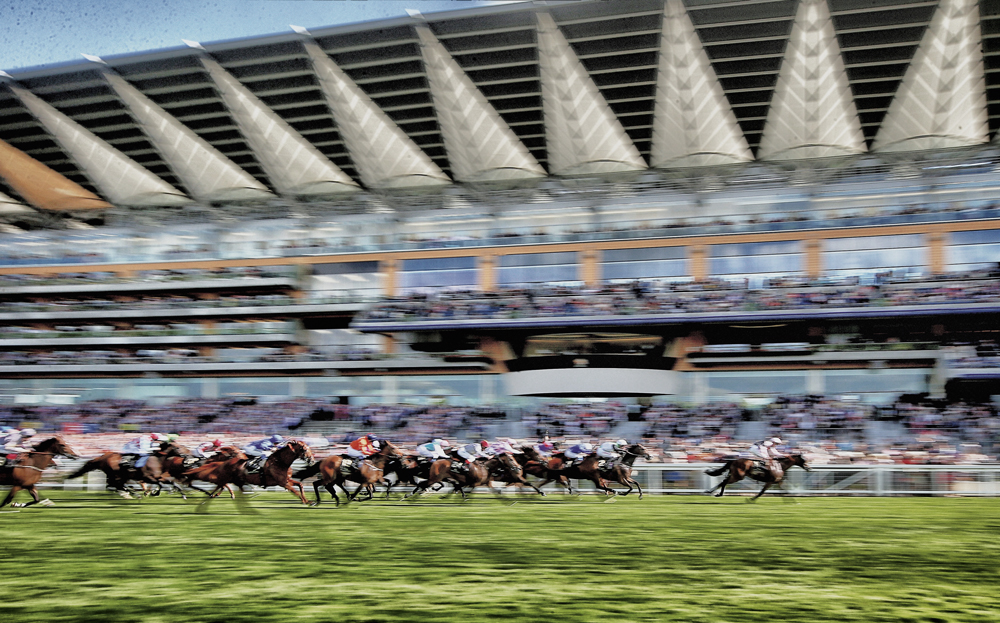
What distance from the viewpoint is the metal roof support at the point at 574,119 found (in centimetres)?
3506

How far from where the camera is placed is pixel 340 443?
2789 cm

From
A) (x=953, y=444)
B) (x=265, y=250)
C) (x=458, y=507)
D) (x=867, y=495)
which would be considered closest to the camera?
(x=458, y=507)

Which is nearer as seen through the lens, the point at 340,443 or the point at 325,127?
the point at 340,443

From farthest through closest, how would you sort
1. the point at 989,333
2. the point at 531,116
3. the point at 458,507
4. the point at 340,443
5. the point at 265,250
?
the point at 265,250 < the point at 531,116 < the point at 989,333 < the point at 340,443 < the point at 458,507

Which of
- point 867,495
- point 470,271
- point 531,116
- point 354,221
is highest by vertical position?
point 531,116

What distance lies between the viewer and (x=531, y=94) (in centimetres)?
3700

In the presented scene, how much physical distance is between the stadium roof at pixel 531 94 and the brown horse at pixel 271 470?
25.1m

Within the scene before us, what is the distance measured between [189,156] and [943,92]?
3221 cm

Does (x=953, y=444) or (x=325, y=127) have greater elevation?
(x=325, y=127)

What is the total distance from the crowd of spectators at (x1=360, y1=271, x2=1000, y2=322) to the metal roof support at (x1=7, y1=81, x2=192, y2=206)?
15.0 meters

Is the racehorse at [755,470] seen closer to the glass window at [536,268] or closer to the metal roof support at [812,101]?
the glass window at [536,268]

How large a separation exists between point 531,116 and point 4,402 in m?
26.6

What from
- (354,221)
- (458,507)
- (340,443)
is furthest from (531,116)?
(458,507)

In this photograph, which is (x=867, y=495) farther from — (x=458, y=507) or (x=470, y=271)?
(x=470, y=271)
